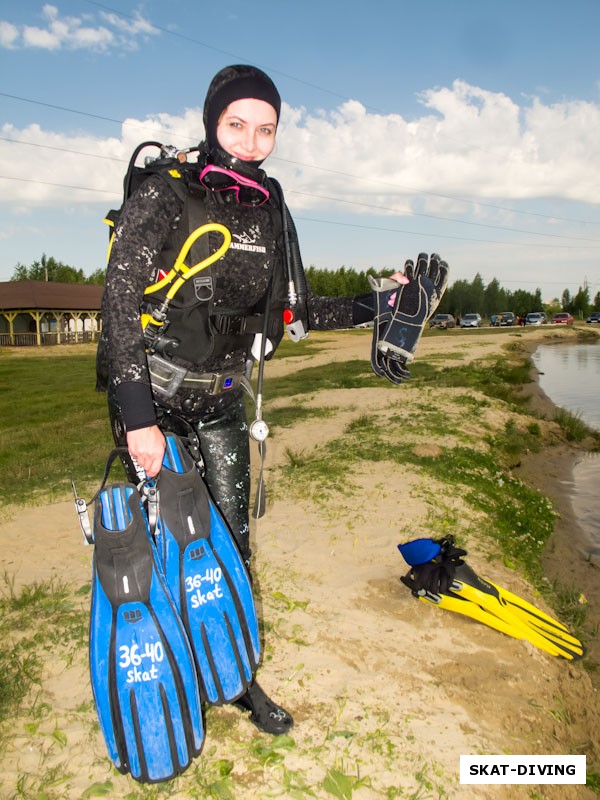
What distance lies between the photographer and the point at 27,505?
6.70 metres

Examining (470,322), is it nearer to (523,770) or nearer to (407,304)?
(407,304)

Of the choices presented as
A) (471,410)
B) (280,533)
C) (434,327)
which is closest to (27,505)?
(280,533)

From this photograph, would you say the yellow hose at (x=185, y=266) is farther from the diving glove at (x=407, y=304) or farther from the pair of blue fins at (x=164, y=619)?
the diving glove at (x=407, y=304)

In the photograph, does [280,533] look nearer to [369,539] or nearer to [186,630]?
[369,539]

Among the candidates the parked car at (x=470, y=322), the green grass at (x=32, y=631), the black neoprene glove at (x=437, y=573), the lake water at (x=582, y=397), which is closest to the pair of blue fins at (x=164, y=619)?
the green grass at (x=32, y=631)

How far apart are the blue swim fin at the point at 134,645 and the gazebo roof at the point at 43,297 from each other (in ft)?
136

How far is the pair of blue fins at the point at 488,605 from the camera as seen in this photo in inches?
168

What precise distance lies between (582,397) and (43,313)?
3538 centimetres

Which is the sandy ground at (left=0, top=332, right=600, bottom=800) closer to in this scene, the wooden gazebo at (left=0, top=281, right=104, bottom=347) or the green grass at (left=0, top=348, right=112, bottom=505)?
the green grass at (left=0, top=348, right=112, bottom=505)

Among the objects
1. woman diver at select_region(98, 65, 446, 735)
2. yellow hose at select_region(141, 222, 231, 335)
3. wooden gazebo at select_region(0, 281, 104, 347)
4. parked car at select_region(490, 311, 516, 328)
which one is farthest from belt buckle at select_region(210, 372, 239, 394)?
parked car at select_region(490, 311, 516, 328)

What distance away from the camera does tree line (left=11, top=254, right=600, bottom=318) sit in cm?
8600

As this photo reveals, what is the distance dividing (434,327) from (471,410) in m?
55.8

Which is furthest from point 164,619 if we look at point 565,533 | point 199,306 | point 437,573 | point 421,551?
point 565,533

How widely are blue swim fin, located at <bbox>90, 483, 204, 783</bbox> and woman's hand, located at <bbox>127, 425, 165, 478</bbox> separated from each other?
16cm
